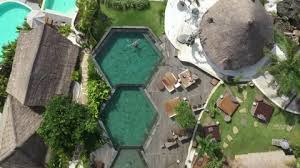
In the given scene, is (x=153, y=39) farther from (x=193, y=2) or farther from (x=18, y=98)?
(x=18, y=98)

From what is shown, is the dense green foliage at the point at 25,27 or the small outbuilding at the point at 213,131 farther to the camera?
the dense green foliage at the point at 25,27

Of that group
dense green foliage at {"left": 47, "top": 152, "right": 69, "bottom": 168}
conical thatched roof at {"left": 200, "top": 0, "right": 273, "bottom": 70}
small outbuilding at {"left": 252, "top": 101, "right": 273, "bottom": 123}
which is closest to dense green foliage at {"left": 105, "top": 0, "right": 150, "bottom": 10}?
conical thatched roof at {"left": 200, "top": 0, "right": 273, "bottom": 70}

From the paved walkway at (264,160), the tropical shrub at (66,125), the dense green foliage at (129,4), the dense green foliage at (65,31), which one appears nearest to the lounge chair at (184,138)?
the paved walkway at (264,160)

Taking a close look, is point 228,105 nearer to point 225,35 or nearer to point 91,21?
point 225,35

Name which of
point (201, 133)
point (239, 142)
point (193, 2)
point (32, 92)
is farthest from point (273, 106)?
point (32, 92)

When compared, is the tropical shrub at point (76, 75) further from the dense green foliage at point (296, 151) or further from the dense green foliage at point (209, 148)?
the dense green foliage at point (296, 151)

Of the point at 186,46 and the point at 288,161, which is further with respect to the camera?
the point at 186,46

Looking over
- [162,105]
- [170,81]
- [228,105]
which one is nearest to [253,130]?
[228,105]
